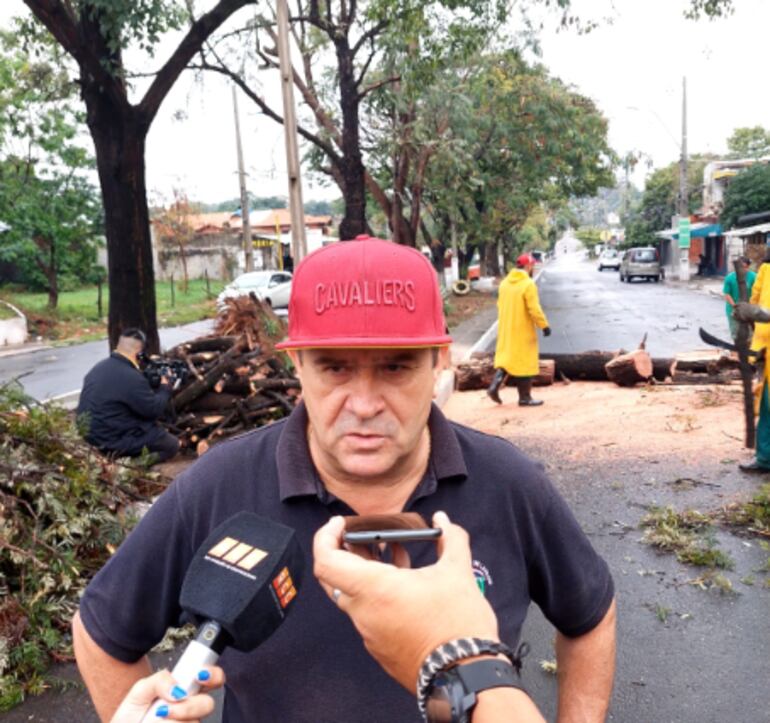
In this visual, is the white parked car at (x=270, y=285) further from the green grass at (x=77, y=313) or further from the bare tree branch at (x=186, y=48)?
the bare tree branch at (x=186, y=48)

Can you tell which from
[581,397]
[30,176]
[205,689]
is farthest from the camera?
[30,176]

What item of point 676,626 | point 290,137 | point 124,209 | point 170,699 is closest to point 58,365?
point 124,209

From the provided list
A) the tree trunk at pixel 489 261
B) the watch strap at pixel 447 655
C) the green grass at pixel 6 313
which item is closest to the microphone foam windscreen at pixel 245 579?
the watch strap at pixel 447 655

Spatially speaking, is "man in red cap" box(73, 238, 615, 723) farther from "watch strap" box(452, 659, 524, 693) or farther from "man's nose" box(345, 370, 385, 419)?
"watch strap" box(452, 659, 524, 693)

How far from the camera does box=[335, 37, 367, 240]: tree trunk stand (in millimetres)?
13992

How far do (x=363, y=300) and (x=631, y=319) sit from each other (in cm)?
1957

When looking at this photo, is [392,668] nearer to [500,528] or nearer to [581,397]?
[500,528]

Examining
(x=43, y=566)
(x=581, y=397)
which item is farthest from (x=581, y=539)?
(x=581, y=397)

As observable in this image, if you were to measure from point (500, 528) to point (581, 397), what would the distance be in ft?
29.1

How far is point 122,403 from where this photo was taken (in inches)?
262

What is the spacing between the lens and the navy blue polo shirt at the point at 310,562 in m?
1.50

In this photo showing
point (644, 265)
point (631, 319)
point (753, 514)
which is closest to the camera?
point (753, 514)

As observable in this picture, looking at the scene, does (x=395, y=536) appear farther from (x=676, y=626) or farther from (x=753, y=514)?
(x=753, y=514)

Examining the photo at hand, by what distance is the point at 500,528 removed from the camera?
5.36 feet
